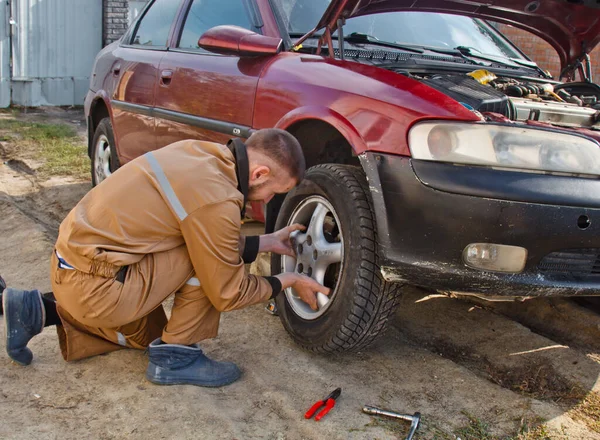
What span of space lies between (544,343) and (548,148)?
1.26 m

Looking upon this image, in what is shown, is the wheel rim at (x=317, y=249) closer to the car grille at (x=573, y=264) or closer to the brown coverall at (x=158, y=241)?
the brown coverall at (x=158, y=241)

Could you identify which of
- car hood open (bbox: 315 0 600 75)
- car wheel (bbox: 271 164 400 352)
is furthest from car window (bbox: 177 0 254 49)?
car wheel (bbox: 271 164 400 352)

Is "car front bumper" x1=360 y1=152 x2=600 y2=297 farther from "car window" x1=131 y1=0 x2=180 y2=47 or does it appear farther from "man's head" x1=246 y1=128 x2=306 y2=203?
"car window" x1=131 y1=0 x2=180 y2=47

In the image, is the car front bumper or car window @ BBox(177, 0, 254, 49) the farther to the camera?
car window @ BBox(177, 0, 254, 49)

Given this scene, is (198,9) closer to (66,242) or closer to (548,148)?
(66,242)

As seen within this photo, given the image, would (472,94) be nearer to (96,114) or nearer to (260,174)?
(260,174)

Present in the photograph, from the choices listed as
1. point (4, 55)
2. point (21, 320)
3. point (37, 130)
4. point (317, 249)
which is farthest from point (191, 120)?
point (4, 55)

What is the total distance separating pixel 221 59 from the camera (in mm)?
4004

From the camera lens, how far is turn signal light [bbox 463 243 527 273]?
2.66m

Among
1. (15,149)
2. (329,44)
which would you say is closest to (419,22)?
(329,44)

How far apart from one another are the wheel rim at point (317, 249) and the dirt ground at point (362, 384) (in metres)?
0.25

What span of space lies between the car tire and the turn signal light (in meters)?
3.38

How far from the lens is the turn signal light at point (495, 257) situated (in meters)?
2.66

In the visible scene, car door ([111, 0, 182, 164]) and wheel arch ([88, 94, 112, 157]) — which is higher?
car door ([111, 0, 182, 164])
